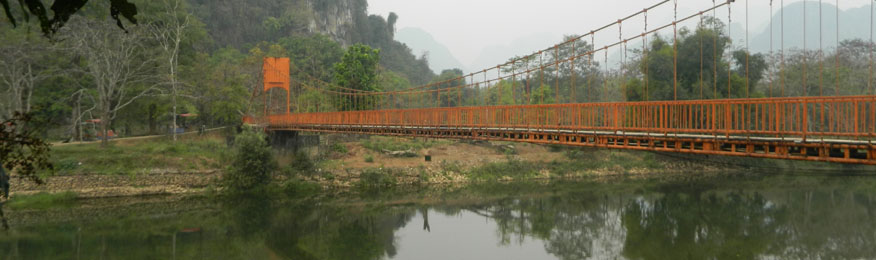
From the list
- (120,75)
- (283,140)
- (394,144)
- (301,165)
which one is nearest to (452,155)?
(394,144)

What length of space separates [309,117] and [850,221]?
19996mm

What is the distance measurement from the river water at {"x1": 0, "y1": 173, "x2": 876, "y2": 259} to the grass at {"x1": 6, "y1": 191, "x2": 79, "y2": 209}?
1.98 ft

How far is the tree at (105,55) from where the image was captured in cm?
2036

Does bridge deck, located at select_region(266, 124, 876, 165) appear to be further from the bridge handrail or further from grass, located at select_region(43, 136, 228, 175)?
grass, located at select_region(43, 136, 228, 175)

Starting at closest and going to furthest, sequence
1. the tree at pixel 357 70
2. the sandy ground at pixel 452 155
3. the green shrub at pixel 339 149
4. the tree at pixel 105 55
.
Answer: the tree at pixel 105 55 < the sandy ground at pixel 452 155 < the green shrub at pixel 339 149 < the tree at pixel 357 70

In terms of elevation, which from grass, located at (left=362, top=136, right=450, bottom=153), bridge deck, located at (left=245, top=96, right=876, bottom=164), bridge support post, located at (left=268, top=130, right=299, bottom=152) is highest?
bridge deck, located at (left=245, top=96, right=876, bottom=164)

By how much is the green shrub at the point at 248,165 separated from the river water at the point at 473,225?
80cm

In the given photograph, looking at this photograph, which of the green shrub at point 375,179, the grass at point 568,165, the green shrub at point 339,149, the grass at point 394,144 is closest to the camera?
the green shrub at point 375,179

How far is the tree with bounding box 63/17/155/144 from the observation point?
66.8 feet

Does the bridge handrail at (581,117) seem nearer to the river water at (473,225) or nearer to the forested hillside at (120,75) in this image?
the river water at (473,225)

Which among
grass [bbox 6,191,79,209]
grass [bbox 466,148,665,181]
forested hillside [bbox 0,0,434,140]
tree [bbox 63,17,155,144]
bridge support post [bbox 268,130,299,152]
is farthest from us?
grass [bbox 466,148,665,181]

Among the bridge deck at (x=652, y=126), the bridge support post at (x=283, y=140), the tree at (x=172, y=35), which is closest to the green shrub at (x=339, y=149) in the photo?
the bridge support post at (x=283, y=140)

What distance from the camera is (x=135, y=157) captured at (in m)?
20.1

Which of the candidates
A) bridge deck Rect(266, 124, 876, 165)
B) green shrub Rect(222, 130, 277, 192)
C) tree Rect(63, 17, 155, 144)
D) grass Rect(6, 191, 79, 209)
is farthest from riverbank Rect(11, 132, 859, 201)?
bridge deck Rect(266, 124, 876, 165)
